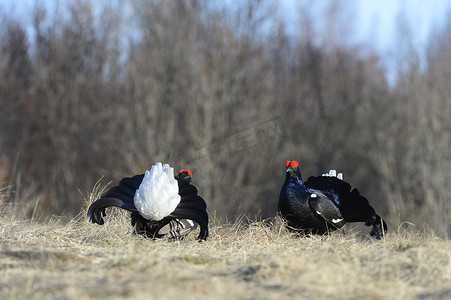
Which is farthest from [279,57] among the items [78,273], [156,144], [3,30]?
[78,273]

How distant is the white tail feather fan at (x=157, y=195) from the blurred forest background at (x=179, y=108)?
13.3 metres

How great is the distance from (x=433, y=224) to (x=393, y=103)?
18.5ft

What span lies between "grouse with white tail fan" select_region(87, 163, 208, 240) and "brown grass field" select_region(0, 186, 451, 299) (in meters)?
0.21

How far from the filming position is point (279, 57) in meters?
22.5

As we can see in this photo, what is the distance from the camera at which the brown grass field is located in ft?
8.86

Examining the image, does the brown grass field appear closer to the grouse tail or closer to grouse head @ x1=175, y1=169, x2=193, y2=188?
grouse head @ x1=175, y1=169, x2=193, y2=188

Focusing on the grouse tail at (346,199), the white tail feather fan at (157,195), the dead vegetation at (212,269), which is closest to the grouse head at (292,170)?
the grouse tail at (346,199)

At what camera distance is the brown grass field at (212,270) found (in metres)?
2.70

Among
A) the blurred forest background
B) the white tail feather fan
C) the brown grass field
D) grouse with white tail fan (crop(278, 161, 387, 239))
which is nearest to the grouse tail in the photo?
grouse with white tail fan (crop(278, 161, 387, 239))

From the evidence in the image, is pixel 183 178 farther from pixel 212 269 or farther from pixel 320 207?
pixel 212 269

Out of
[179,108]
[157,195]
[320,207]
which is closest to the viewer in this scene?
[157,195]

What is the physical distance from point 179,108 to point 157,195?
1510cm

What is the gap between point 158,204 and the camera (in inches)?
182

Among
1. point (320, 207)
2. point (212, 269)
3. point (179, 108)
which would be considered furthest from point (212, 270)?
point (179, 108)
